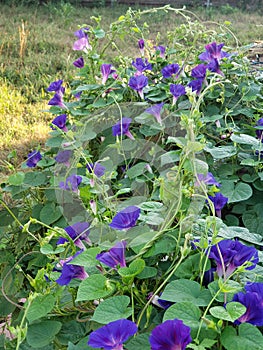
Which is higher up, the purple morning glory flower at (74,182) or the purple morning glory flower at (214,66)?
the purple morning glory flower at (214,66)

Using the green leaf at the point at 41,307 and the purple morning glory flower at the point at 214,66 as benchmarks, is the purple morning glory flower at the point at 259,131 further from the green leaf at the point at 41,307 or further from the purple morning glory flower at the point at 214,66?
the green leaf at the point at 41,307

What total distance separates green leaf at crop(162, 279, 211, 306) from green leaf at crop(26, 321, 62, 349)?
0.18 metres

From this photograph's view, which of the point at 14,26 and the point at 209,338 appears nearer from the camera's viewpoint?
the point at 209,338

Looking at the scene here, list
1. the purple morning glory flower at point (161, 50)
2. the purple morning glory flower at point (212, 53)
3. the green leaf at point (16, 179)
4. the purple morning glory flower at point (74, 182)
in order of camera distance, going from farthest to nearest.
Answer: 1. the purple morning glory flower at point (161, 50)
2. the purple morning glory flower at point (212, 53)
3. the green leaf at point (16, 179)
4. the purple morning glory flower at point (74, 182)

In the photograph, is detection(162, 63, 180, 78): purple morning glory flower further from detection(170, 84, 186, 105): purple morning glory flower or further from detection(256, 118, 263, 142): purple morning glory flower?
detection(256, 118, 263, 142): purple morning glory flower

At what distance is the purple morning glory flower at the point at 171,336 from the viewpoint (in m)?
0.56

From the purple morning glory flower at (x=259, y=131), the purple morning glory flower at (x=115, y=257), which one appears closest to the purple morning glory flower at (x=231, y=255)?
the purple morning glory flower at (x=115, y=257)

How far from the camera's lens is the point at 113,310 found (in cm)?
66

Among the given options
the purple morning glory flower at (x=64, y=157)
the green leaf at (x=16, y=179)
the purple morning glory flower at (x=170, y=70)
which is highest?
the purple morning glory flower at (x=170, y=70)

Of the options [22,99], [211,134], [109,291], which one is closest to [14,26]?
[22,99]

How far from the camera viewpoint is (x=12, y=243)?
137 cm

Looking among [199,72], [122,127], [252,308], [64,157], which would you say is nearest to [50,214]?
[64,157]

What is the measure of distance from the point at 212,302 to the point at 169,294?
5 centimetres

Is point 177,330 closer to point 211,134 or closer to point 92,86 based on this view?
point 211,134
